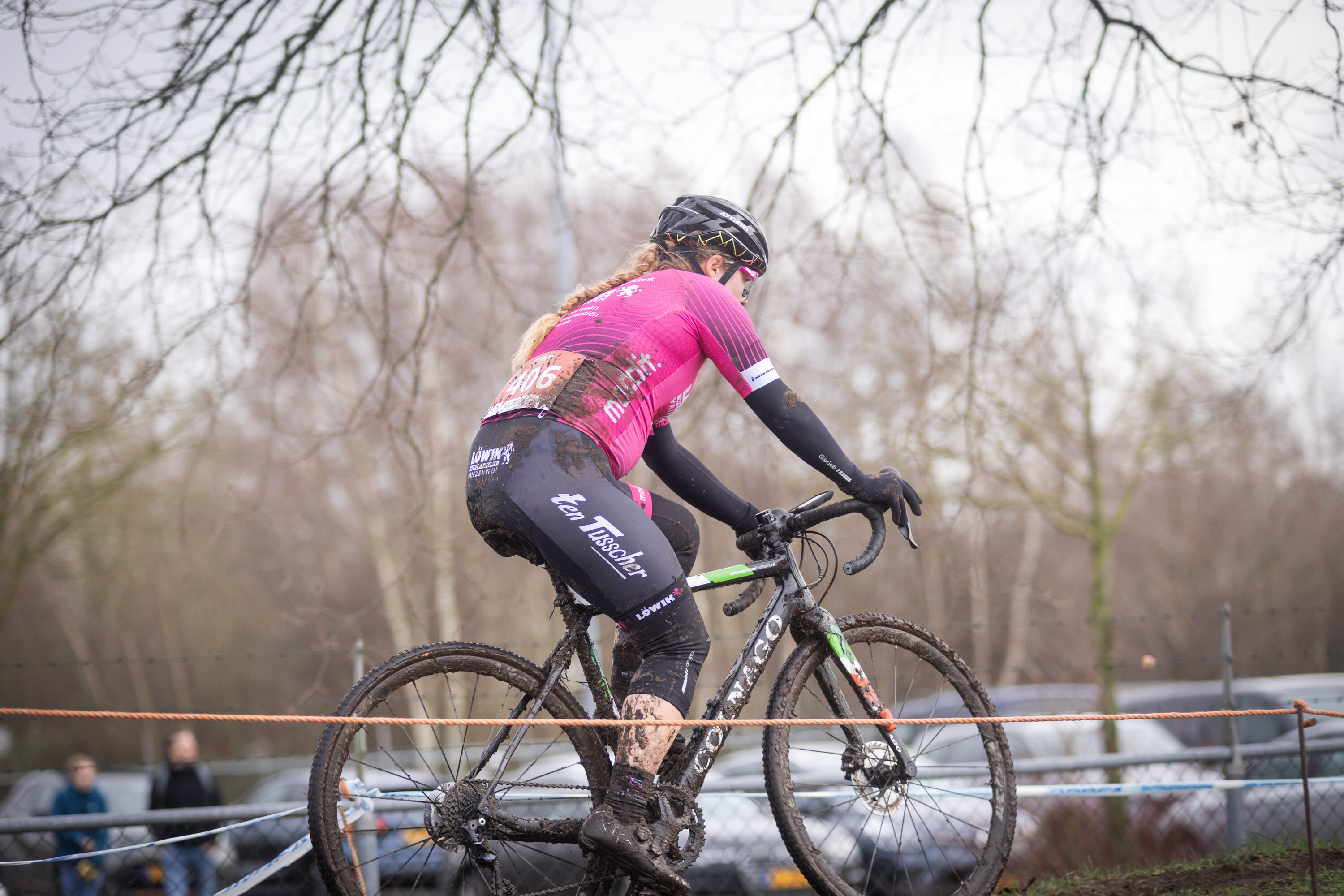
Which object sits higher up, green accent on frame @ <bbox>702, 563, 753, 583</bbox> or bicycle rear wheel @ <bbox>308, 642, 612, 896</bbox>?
green accent on frame @ <bbox>702, 563, 753, 583</bbox>

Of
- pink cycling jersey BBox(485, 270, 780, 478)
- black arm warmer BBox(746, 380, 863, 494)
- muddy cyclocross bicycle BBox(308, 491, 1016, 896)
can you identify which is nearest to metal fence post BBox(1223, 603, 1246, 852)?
muddy cyclocross bicycle BBox(308, 491, 1016, 896)

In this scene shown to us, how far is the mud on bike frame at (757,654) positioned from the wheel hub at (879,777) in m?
0.02

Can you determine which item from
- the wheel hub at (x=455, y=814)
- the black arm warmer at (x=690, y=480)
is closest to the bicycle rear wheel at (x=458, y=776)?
the wheel hub at (x=455, y=814)

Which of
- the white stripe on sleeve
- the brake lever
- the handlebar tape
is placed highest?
the white stripe on sleeve

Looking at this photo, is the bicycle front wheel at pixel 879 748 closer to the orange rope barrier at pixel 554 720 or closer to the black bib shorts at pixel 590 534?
the orange rope barrier at pixel 554 720

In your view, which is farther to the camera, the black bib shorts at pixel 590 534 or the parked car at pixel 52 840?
the parked car at pixel 52 840

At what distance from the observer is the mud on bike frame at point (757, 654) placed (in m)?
2.87

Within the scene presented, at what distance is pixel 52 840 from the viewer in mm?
9367

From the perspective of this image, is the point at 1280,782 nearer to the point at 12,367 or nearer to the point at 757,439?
the point at 757,439

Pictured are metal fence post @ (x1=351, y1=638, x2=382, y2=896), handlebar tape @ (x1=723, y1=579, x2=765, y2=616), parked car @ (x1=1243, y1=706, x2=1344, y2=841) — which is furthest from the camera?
parked car @ (x1=1243, y1=706, x2=1344, y2=841)

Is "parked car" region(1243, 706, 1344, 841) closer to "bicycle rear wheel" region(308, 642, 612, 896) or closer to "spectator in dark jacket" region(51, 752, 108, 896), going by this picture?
"bicycle rear wheel" region(308, 642, 612, 896)

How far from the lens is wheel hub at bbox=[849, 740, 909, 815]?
126 inches

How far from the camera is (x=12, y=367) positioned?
396 inches

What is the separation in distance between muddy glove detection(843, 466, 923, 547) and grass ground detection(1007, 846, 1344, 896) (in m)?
1.82
